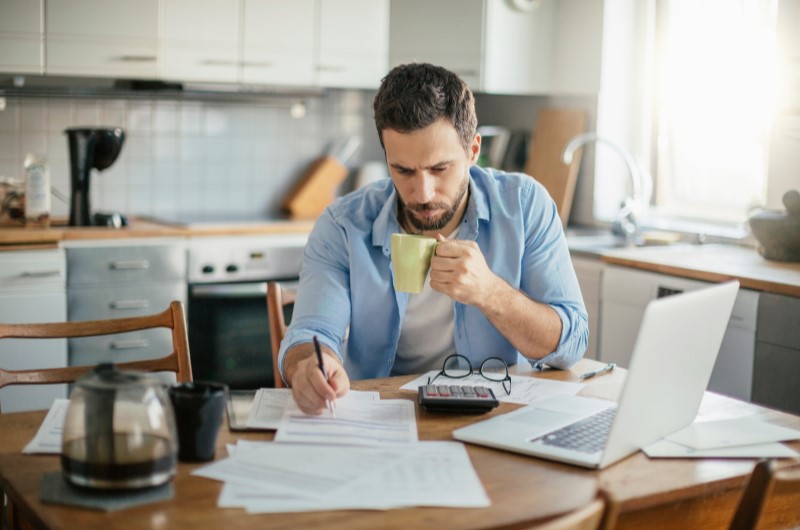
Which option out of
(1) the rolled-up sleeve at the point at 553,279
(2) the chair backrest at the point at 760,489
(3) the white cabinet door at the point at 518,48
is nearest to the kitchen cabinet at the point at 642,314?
(1) the rolled-up sleeve at the point at 553,279

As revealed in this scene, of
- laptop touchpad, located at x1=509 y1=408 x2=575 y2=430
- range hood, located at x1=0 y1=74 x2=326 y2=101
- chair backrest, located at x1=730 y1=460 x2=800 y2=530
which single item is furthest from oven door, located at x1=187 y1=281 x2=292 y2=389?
chair backrest, located at x1=730 y1=460 x2=800 y2=530

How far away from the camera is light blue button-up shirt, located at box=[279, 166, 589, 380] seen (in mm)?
2143

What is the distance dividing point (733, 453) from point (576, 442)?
251 millimetres

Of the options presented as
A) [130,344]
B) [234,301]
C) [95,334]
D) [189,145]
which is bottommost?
[130,344]

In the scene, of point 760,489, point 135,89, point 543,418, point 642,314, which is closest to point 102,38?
point 135,89

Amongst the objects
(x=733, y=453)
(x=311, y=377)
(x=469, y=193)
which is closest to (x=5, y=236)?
(x=469, y=193)

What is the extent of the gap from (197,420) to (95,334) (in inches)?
26.4

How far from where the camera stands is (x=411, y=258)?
6.10ft

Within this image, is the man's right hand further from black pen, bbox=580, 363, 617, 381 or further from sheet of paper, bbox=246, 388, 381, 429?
black pen, bbox=580, 363, 617, 381

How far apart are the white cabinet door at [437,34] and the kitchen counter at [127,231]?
0.93m

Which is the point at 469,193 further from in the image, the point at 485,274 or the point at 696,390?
the point at 696,390

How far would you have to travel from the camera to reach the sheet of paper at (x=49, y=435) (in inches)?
58.6

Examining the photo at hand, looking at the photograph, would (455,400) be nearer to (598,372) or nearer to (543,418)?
(543,418)

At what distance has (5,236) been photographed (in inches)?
133
